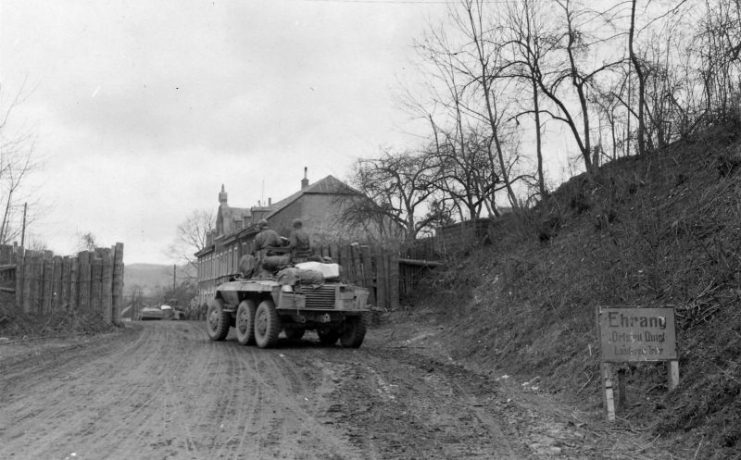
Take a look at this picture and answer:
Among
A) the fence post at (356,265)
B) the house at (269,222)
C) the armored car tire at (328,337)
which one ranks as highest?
the house at (269,222)

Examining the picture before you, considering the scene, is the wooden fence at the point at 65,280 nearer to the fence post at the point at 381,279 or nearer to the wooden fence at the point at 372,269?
the wooden fence at the point at 372,269

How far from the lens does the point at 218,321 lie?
50.4ft

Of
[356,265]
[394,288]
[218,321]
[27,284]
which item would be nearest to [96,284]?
[27,284]

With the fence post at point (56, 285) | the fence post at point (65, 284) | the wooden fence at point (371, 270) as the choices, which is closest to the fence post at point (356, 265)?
the wooden fence at point (371, 270)

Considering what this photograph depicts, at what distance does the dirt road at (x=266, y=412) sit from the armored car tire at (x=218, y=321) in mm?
3760

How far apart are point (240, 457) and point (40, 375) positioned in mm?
5473

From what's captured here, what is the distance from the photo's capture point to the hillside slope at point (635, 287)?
6094 mm

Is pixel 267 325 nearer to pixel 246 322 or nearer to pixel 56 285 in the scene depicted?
pixel 246 322

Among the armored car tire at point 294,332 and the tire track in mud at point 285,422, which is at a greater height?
the armored car tire at point 294,332

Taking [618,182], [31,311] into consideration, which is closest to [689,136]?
[618,182]

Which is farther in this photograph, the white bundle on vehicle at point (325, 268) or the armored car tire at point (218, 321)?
the armored car tire at point (218, 321)

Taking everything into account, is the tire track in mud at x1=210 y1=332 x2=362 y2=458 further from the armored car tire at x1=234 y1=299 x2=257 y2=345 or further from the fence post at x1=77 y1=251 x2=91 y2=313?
the fence post at x1=77 y1=251 x2=91 y2=313

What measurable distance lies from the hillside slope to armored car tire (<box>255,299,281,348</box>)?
10.9ft

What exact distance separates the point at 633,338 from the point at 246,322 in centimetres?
903
